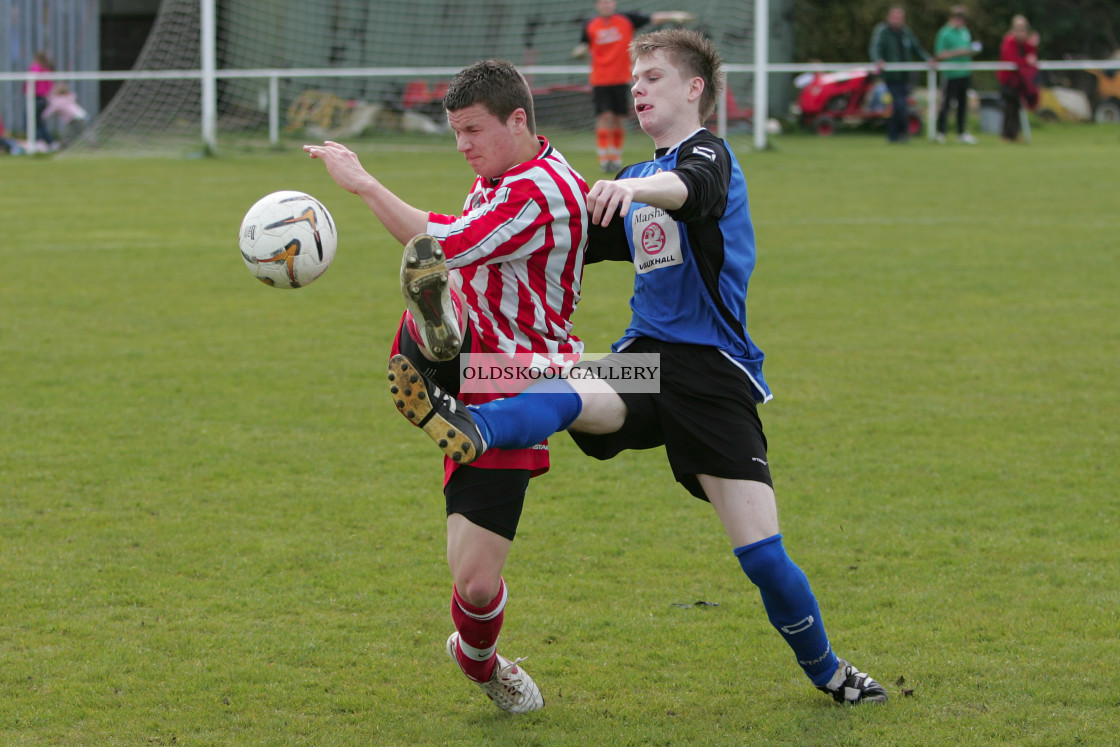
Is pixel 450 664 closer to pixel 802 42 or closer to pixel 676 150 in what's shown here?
pixel 676 150

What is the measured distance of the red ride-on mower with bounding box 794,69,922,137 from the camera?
991 inches

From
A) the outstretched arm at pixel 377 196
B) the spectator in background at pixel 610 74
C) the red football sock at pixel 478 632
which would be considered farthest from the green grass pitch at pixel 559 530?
the spectator in background at pixel 610 74

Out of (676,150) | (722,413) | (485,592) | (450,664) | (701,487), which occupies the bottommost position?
(450,664)

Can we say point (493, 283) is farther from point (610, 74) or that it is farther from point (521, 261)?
→ point (610, 74)

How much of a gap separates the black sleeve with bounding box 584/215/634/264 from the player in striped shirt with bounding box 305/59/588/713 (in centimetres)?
8

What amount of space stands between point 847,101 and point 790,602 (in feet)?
76.8

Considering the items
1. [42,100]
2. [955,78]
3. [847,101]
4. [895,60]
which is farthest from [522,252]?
[847,101]

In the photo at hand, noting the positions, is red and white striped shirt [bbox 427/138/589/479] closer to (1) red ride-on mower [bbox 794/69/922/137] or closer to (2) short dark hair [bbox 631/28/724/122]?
(2) short dark hair [bbox 631/28/724/122]

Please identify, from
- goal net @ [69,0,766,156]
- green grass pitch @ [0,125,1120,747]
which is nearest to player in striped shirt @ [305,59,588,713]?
green grass pitch @ [0,125,1120,747]

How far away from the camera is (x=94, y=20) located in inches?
1018

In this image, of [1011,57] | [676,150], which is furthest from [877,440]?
[1011,57]

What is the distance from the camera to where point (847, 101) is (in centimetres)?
2545

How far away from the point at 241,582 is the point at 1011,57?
21.0 meters

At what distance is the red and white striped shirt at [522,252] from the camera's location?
3357mm
